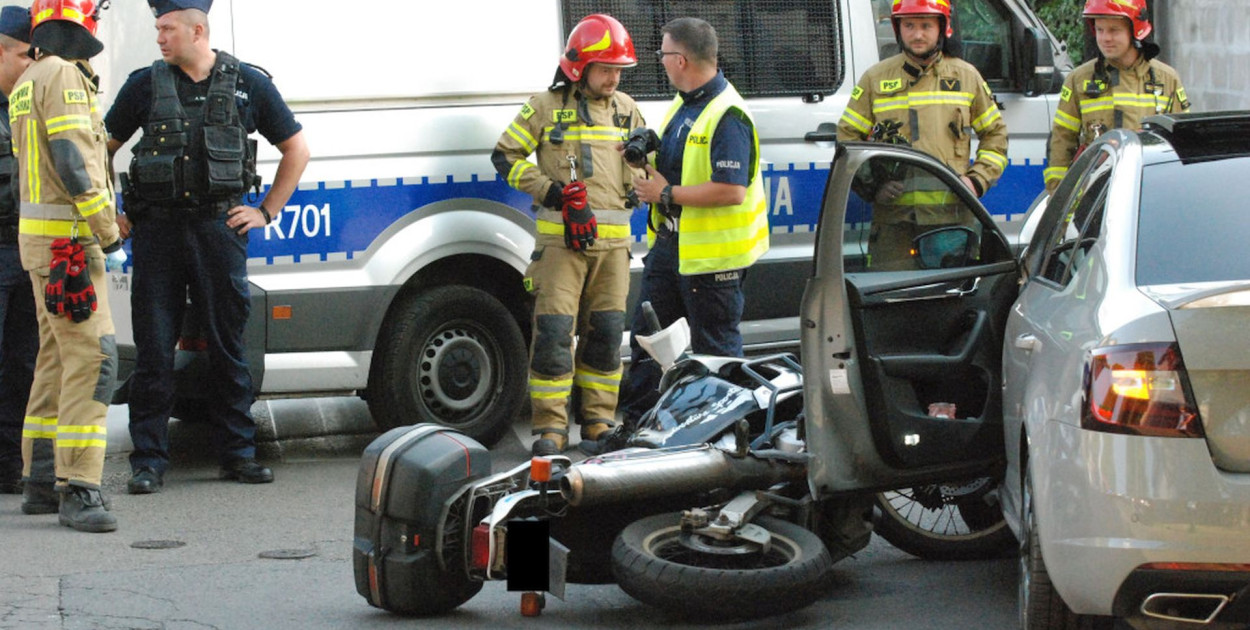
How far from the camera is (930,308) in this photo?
529 centimetres

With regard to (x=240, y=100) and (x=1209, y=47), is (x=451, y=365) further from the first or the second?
(x=1209, y=47)

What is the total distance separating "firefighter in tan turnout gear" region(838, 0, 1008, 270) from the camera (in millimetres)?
7758

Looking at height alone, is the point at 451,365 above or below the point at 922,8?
below

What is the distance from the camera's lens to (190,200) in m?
6.90

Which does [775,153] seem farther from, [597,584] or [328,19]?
[597,584]

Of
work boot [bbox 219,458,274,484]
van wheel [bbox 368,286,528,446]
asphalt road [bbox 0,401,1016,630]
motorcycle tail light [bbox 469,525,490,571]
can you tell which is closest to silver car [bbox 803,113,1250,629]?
asphalt road [bbox 0,401,1016,630]

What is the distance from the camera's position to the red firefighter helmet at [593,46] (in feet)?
23.9

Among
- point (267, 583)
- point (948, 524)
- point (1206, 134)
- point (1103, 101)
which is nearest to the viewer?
point (1206, 134)

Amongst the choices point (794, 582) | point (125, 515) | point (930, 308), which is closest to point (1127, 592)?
point (794, 582)

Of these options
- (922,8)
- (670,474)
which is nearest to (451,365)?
(922,8)

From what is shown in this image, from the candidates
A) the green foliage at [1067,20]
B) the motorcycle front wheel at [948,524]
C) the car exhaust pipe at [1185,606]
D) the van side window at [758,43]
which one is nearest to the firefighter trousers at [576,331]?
the van side window at [758,43]

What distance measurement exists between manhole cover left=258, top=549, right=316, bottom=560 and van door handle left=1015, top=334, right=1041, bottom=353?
2.55 m

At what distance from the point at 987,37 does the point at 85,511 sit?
15.7ft

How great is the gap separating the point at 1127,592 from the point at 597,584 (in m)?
1.79
